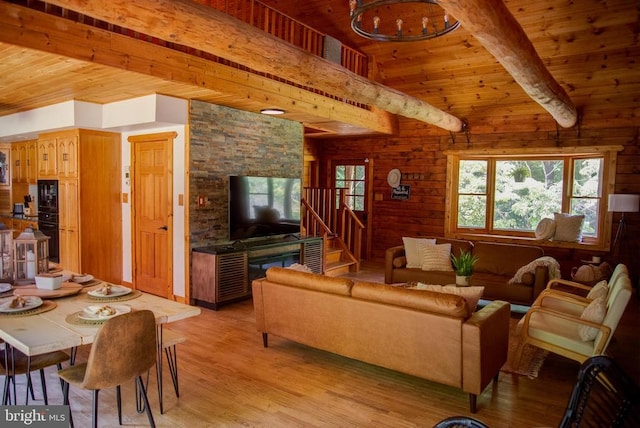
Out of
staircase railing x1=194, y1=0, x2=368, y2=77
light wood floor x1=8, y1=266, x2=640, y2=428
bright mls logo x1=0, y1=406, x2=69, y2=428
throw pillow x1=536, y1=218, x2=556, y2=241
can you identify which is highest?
staircase railing x1=194, y1=0, x2=368, y2=77

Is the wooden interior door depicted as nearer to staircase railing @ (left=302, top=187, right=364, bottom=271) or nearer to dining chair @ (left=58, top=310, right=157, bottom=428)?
staircase railing @ (left=302, top=187, right=364, bottom=271)

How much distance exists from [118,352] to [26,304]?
2.65ft

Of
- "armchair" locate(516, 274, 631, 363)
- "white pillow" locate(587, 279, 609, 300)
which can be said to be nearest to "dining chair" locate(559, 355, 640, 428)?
"armchair" locate(516, 274, 631, 363)

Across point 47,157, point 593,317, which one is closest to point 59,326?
point 593,317

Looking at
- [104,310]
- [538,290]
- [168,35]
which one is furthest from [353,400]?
[538,290]

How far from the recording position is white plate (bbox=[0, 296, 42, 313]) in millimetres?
2609

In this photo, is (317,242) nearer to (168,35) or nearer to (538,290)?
(538,290)

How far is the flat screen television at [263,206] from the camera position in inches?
231

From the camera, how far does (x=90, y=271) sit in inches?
241

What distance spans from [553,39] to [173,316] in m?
5.76

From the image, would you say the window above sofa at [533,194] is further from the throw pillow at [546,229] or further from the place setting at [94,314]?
the place setting at [94,314]

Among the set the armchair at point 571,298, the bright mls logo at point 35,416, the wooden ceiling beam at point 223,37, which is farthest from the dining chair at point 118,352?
the armchair at point 571,298

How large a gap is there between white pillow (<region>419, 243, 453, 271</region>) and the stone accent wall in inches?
96.7

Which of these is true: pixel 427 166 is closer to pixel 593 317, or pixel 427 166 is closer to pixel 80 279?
pixel 593 317
